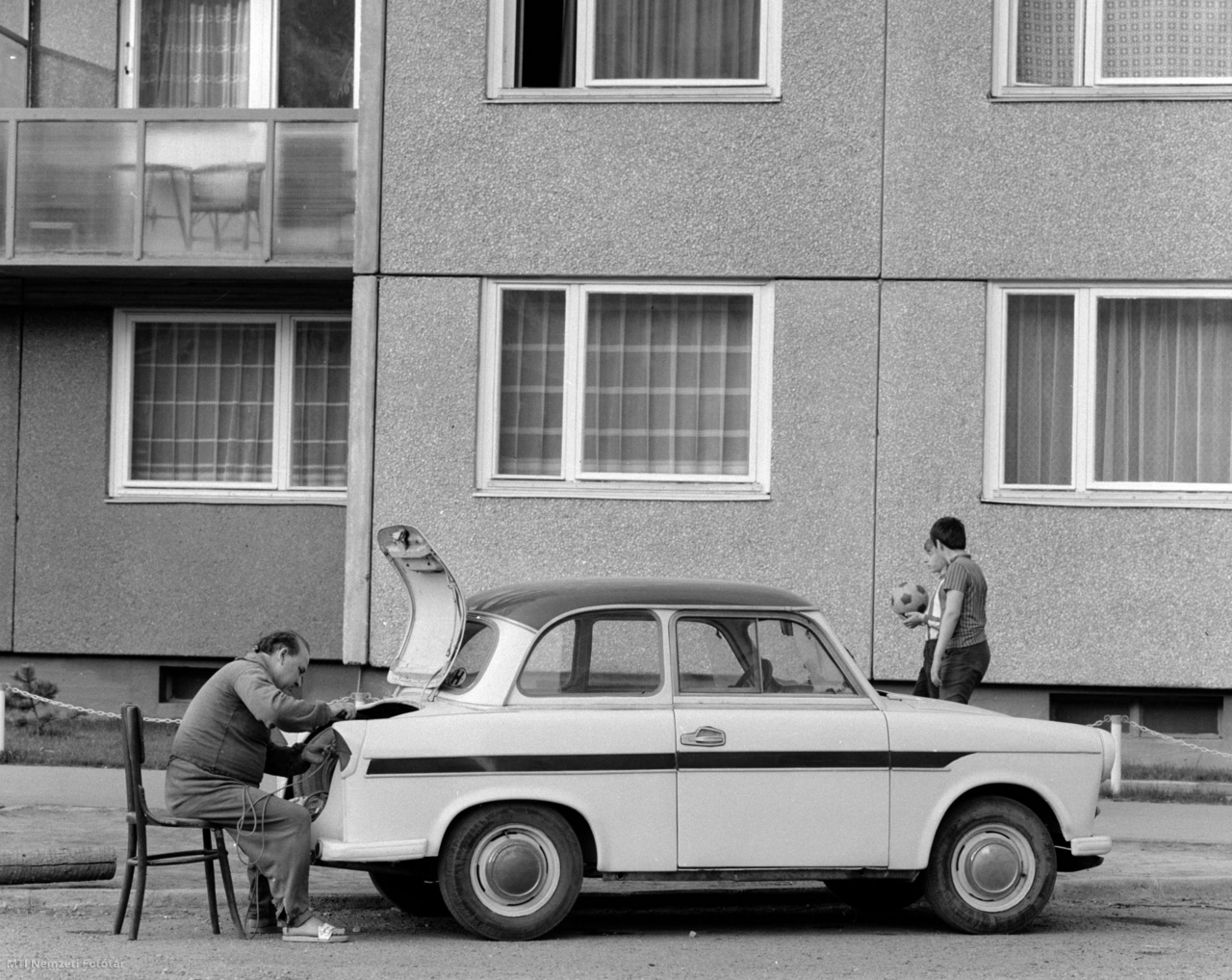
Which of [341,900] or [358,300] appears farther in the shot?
[358,300]

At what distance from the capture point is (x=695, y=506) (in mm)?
12969

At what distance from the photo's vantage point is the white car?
300 inches

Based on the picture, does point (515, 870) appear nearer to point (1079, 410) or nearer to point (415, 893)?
point (415, 893)

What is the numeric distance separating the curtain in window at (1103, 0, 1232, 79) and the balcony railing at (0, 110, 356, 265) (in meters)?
5.75

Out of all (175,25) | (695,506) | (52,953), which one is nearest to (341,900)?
(52,953)

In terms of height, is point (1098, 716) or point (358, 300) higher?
point (358, 300)

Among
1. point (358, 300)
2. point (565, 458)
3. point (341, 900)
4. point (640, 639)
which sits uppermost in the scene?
point (358, 300)

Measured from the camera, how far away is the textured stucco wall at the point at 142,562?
14.6 metres

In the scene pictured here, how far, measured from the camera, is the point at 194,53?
50.3ft

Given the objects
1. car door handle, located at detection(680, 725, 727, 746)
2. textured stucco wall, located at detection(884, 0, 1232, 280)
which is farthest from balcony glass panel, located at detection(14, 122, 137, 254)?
car door handle, located at detection(680, 725, 727, 746)

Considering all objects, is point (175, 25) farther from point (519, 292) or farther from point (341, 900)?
point (341, 900)

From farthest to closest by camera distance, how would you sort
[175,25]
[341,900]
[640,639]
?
[175,25]
[341,900]
[640,639]

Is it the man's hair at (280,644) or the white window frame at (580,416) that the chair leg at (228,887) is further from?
the white window frame at (580,416)

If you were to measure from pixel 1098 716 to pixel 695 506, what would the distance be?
3277 millimetres
